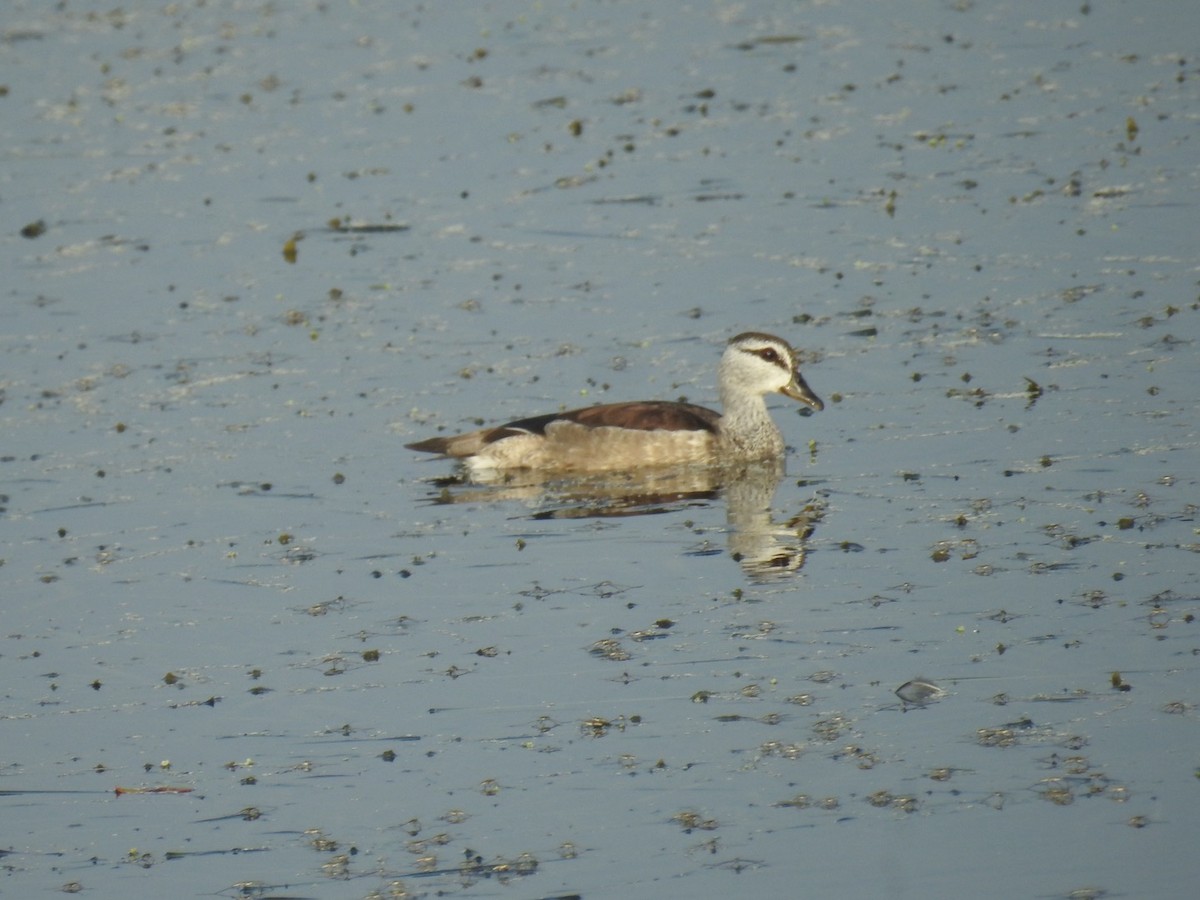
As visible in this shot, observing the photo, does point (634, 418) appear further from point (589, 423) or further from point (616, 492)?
point (616, 492)

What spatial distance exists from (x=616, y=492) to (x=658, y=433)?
0.75 m

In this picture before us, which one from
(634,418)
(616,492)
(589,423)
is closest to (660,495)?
(616,492)

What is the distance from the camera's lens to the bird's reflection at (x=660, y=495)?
16.8 metres

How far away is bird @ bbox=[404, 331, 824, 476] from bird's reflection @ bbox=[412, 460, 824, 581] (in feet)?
0.43

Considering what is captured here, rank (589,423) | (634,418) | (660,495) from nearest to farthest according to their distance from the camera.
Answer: (660,495) < (634,418) < (589,423)

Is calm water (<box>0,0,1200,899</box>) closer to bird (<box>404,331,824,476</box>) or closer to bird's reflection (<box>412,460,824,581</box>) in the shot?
bird's reflection (<box>412,460,824,581</box>)

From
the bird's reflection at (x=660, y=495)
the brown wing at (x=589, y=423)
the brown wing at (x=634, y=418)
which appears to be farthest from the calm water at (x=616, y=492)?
the brown wing at (x=634, y=418)

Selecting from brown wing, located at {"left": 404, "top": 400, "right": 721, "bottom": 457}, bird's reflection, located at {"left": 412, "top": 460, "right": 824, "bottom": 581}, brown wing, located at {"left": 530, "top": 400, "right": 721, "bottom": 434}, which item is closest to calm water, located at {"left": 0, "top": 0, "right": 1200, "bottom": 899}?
bird's reflection, located at {"left": 412, "top": 460, "right": 824, "bottom": 581}

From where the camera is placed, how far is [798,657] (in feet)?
43.3

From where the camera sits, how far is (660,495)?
18516mm

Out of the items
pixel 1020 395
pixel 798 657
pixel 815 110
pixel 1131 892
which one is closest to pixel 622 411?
pixel 1020 395

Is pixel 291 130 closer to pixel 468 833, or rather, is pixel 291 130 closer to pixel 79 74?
pixel 79 74

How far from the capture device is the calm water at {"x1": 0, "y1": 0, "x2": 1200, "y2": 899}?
11.1 m

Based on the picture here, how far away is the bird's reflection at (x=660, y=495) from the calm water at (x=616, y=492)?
98 mm
